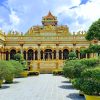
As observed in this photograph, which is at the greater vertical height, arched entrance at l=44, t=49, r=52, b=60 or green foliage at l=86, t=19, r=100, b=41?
arched entrance at l=44, t=49, r=52, b=60

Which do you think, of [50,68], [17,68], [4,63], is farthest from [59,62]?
[4,63]

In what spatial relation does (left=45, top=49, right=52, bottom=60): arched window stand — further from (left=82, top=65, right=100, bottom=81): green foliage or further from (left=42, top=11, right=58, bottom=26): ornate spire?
(left=82, top=65, right=100, bottom=81): green foliage

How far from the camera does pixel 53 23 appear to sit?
53.7 m

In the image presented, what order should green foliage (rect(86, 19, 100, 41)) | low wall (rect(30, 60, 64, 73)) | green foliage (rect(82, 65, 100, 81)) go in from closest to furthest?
green foliage (rect(82, 65, 100, 81)), green foliage (rect(86, 19, 100, 41)), low wall (rect(30, 60, 64, 73))

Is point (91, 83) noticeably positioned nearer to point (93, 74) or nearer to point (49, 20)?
point (93, 74)

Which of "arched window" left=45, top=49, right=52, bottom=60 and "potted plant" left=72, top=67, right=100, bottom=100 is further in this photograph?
"arched window" left=45, top=49, right=52, bottom=60

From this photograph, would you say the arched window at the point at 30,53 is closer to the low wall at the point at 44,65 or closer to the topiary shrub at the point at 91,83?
the low wall at the point at 44,65

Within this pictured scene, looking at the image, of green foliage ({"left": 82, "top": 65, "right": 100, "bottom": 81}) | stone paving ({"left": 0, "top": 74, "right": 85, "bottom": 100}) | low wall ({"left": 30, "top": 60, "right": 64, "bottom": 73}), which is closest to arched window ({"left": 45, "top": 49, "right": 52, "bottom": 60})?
low wall ({"left": 30, "top": 60, "right": 64, "bottom": 73})

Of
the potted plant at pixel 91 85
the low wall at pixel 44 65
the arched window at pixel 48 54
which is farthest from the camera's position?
the arched window at pixel 48 54

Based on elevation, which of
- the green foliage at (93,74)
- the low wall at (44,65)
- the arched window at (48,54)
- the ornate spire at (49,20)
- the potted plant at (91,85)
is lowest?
the potted plant at (91,85)

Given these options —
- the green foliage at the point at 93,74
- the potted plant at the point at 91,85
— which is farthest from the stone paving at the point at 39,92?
the green foliage at the point at 93,74

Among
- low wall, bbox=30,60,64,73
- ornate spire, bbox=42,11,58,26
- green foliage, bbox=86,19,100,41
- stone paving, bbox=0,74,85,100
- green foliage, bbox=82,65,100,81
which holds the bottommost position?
stone paving, bbox=0,74,85,100

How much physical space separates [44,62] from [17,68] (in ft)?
67.7

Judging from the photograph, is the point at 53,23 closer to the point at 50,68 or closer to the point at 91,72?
the point at 50,68
